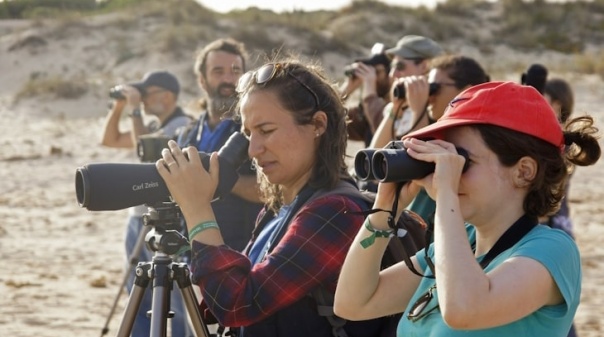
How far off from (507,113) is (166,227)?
108cm

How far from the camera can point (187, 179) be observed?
2.53 meters

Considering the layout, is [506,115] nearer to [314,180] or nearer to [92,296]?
[314,180]

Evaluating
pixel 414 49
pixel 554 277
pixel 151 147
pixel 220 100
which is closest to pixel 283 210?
pixel 554 277

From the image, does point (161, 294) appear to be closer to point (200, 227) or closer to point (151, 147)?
point (200, 227)

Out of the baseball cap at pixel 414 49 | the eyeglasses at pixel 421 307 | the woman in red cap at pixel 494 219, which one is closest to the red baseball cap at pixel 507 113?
the woman in red cap at pixel 494 219

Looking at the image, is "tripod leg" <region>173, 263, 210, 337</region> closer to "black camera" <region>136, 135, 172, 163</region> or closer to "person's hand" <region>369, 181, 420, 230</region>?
"person's hand" <region>369, 181, 420, 230</region>

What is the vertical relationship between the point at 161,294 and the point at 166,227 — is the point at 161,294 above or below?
below

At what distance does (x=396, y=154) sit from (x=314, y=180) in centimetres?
62


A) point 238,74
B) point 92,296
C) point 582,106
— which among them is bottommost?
point 582,106

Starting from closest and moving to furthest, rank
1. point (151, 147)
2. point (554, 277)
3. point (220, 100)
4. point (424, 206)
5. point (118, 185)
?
point (554, 277) < point (118, 185) < point (424, 206) < point (151, 147) < point (220, 100)

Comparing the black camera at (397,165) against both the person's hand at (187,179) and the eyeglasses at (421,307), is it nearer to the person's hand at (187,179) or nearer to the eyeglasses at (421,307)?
the eyeglasses at (421,307)

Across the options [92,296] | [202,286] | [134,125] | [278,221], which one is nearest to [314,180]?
[278,221]

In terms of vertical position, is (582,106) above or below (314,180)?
below

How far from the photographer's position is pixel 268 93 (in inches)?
103
